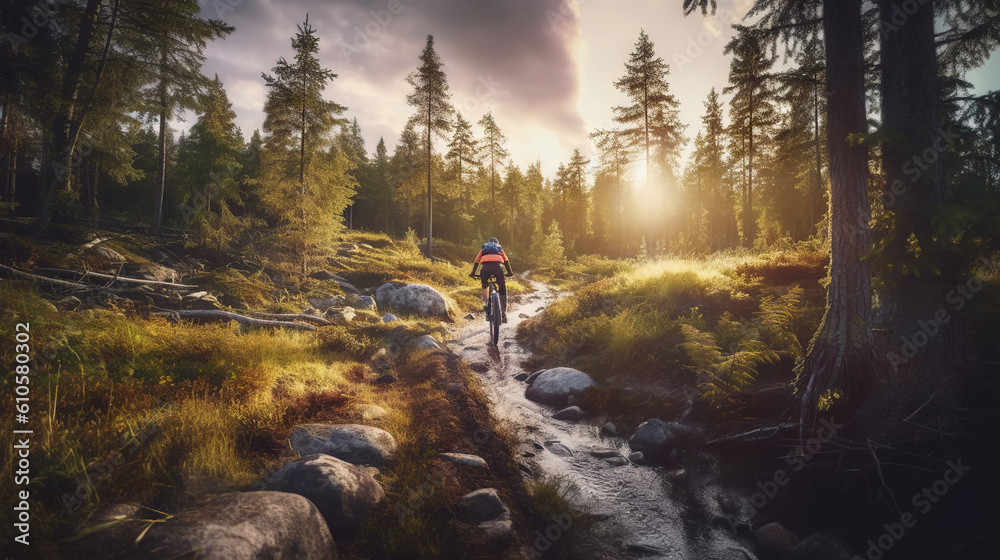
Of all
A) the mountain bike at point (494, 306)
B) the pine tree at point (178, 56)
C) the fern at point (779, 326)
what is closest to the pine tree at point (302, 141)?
the pine tree at point (178, 56)

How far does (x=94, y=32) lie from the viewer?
13.2 m

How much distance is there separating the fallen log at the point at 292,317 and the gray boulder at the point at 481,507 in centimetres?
862

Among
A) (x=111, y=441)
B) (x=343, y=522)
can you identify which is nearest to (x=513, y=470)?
(x=343, y=522)

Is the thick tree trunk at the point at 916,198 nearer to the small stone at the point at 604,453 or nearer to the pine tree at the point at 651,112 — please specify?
the small stone at the point at 604,453

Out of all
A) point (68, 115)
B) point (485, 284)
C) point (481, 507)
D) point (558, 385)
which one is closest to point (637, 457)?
point (558, 385)

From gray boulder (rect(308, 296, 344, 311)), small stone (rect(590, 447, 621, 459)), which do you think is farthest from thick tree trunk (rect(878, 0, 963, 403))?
gray boulder (rect(308, 296, 344, 311))

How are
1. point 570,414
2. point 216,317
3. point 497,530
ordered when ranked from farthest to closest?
1. point 216,317
2. point 570,414
3. point 497,530

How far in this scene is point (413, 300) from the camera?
1603 cm

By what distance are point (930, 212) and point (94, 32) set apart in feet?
76.7

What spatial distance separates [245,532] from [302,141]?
20308mm

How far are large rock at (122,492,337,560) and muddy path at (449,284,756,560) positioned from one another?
2.31 m

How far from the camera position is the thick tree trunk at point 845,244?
4.86 m

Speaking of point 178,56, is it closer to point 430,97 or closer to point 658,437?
point 430,97

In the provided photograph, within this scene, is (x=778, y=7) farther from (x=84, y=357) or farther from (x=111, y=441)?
(x=84, y=357)
